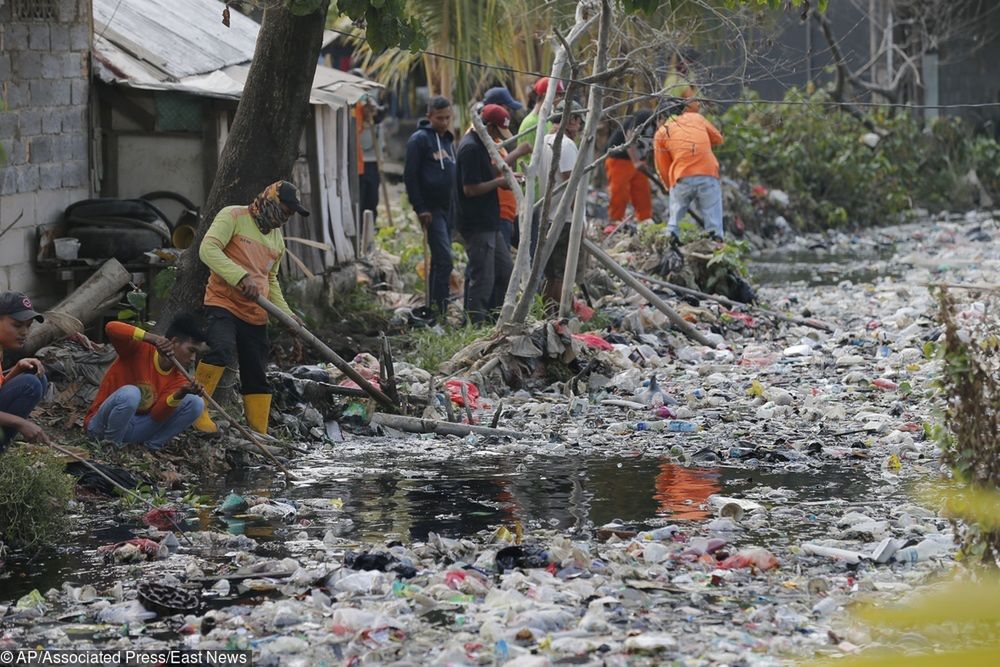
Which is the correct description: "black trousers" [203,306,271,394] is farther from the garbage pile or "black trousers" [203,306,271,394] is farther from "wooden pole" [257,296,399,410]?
the garbage pile

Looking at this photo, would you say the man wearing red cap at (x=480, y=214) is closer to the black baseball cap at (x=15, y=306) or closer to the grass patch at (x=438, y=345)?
the grass patch at (x=438, y=345)

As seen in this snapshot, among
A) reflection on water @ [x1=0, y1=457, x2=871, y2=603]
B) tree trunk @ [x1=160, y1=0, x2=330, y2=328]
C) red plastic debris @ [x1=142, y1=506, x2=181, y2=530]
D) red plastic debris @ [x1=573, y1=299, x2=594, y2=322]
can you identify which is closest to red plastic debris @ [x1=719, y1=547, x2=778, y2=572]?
reflection on water @ [x1=0, y1=457, x2=871, y2=603]

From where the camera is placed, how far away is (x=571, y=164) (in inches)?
440

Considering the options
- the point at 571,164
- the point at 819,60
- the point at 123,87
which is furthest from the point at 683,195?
the point at 819,60

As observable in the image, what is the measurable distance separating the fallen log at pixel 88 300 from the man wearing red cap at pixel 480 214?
2.69 m

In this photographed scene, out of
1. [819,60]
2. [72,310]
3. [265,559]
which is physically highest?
[819,60]

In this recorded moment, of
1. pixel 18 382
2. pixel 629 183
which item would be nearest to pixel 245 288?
pixel 18 382

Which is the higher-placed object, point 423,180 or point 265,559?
point 423,180

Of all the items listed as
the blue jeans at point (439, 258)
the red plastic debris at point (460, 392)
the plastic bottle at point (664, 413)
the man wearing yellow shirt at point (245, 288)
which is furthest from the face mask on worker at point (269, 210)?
the blue jeans at point (439, 258)

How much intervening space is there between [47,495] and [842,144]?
1779cm

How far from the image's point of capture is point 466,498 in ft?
22.3

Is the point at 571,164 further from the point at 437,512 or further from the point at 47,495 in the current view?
the point at 47,495

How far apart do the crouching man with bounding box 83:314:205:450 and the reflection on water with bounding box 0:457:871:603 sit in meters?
0.39

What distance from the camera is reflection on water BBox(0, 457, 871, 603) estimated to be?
6016 mm
